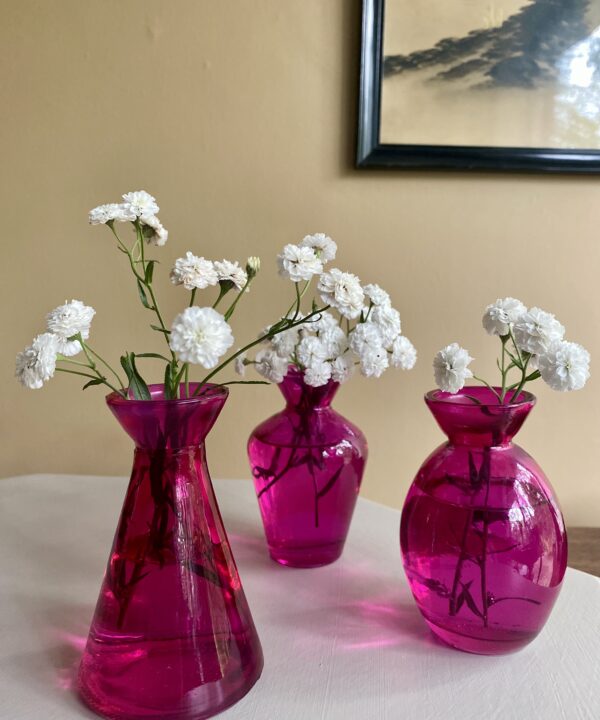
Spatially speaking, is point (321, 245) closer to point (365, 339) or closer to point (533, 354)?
point (365, 339)

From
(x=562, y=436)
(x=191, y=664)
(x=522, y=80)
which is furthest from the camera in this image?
(x=562, y=436)

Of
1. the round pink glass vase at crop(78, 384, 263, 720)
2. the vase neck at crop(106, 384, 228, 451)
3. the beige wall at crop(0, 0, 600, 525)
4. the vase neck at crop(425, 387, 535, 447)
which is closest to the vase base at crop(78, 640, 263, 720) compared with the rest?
the round pink glass vase at crop(78, 384, 263, 720)

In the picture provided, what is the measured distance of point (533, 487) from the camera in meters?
0.49

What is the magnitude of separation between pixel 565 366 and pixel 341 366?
0.21 meters

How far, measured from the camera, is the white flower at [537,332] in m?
0.47

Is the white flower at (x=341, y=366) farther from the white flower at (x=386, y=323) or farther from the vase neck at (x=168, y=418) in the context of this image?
the vase neck at (x=168, y=418)

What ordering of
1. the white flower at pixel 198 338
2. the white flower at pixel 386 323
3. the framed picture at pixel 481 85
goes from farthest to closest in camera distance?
the framed picture at pixel 481 85 → the white flower at pixel 386 323 → the white flower at pixel 198 338

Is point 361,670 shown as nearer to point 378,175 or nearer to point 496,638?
point 496,638

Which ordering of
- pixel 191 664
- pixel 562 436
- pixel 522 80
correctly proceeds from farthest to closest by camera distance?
pixel 562 436
pixel 522 80
pixel 191 664

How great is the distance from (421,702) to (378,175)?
2.58 feet

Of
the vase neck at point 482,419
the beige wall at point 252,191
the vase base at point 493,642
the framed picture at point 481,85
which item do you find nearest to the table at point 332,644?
the vase base at point 493,642

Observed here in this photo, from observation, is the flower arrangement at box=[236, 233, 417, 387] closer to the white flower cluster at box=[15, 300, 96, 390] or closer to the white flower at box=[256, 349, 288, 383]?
the white flower at box=[256, 349, 288, 383]

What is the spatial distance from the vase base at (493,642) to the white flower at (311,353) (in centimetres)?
26

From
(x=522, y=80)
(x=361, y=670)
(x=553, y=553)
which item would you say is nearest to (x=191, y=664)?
(x=361, y=670)
